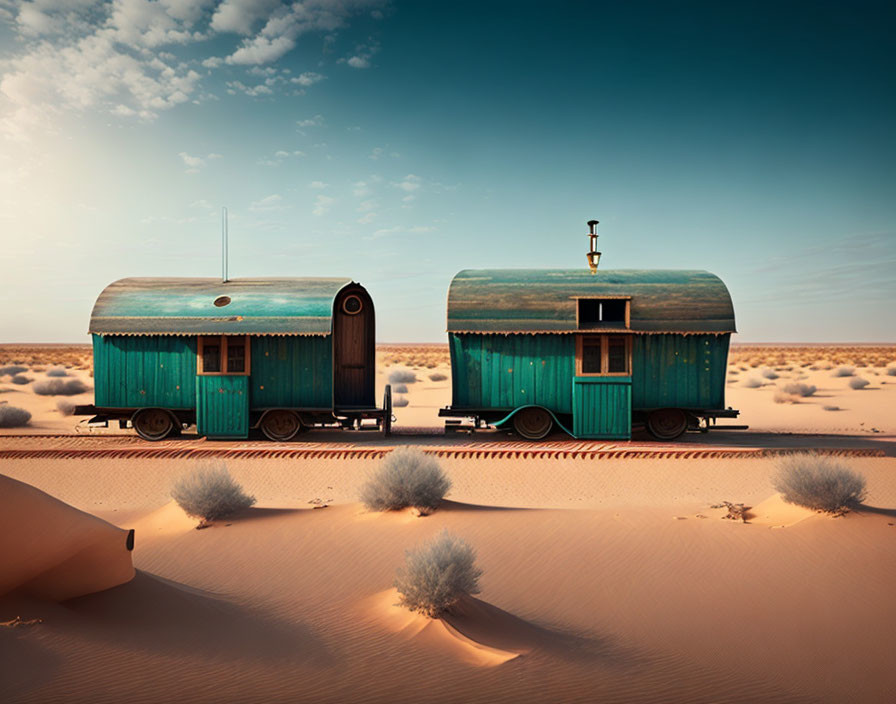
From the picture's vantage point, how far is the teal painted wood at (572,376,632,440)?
14.8 metres

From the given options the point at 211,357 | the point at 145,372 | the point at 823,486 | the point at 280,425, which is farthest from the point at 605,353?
the point at 145,372

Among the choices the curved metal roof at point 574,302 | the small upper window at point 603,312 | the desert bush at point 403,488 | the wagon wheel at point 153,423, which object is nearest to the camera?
the desert bush at point 403,488

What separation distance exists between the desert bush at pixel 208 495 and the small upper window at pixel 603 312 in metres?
9.74

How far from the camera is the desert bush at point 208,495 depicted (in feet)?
27.5

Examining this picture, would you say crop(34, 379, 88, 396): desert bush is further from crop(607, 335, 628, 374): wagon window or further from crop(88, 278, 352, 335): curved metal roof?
crop(607, 335, 628, 374): wagon window

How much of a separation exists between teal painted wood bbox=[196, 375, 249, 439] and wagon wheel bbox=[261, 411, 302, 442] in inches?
24.0

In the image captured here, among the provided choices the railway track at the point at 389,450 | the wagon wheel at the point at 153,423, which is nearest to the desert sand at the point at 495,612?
the railway track at the point at 389,450

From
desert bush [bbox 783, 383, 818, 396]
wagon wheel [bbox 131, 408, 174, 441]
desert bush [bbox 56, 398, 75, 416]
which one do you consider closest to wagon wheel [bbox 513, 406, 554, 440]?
wagon wheel [bbox 131, 408, 174, 441]

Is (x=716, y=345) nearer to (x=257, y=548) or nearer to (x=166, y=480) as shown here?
(x=257, y=548)

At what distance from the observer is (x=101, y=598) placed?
5121mm

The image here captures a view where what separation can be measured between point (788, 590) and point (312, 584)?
5.40m

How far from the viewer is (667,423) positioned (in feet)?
51.0

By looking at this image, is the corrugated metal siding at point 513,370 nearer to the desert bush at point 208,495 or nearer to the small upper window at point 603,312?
the small upper window at point 603,312

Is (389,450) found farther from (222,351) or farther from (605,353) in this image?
(605,353)
